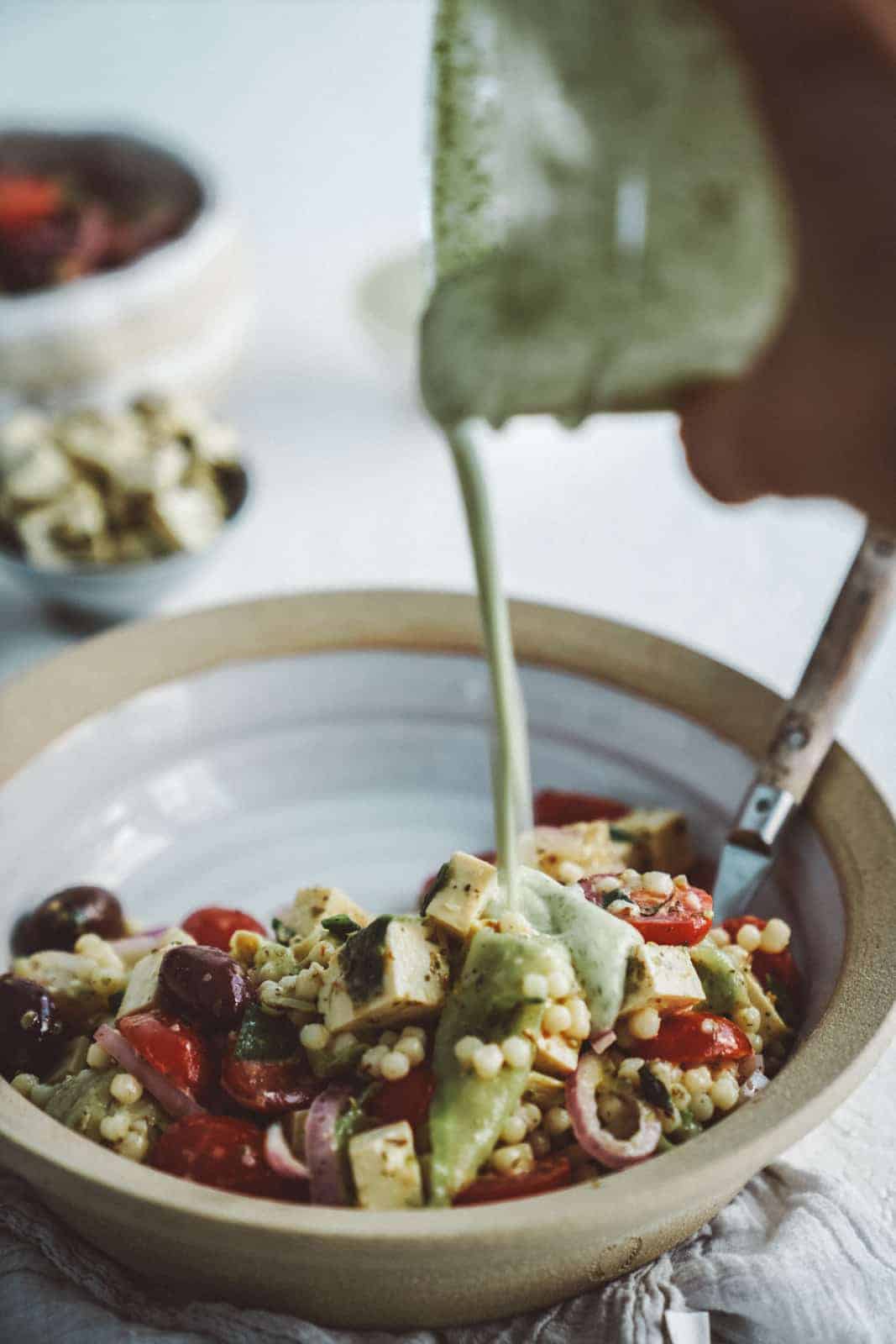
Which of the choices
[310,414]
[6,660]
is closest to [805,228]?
[6,660]

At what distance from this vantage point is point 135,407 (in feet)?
A: 7.50

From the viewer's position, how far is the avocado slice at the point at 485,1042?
1.11m

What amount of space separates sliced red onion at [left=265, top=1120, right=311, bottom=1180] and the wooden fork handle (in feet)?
2.15

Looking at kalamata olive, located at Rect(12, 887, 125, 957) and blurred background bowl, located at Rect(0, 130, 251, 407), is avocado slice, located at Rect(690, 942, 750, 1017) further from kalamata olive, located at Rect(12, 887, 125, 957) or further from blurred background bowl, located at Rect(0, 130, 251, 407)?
blurred background bowl, located at Rect(0, 130, 251, 407)

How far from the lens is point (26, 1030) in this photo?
1308mm

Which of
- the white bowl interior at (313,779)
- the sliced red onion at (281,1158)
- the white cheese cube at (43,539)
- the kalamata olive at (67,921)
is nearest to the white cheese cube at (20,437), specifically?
the white cheese cube at (43,539)

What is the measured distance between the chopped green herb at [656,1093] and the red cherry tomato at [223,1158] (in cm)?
30

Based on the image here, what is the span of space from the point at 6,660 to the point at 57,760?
1.96 ft

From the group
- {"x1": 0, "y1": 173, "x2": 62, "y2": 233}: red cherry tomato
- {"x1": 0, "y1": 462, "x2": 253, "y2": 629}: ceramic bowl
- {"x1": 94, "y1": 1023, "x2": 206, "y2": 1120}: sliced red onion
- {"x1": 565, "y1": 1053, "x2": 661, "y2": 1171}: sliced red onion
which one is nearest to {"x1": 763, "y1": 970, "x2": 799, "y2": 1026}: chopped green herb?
{"x1": 565, "y1": 1053, "x2": 661, "y2": 1171}: sliced red onion

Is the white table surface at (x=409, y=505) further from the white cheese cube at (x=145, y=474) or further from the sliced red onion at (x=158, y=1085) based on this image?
the sliced red onion at (x=158, y=1085)

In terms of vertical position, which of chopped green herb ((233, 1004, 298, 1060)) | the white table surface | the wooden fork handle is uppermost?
the wooden fork handle

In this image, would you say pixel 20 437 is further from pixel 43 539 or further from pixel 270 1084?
pixel 270 1084

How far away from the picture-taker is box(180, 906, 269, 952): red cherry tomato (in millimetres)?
1482

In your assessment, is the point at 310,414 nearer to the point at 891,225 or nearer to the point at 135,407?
the point at 135,407
